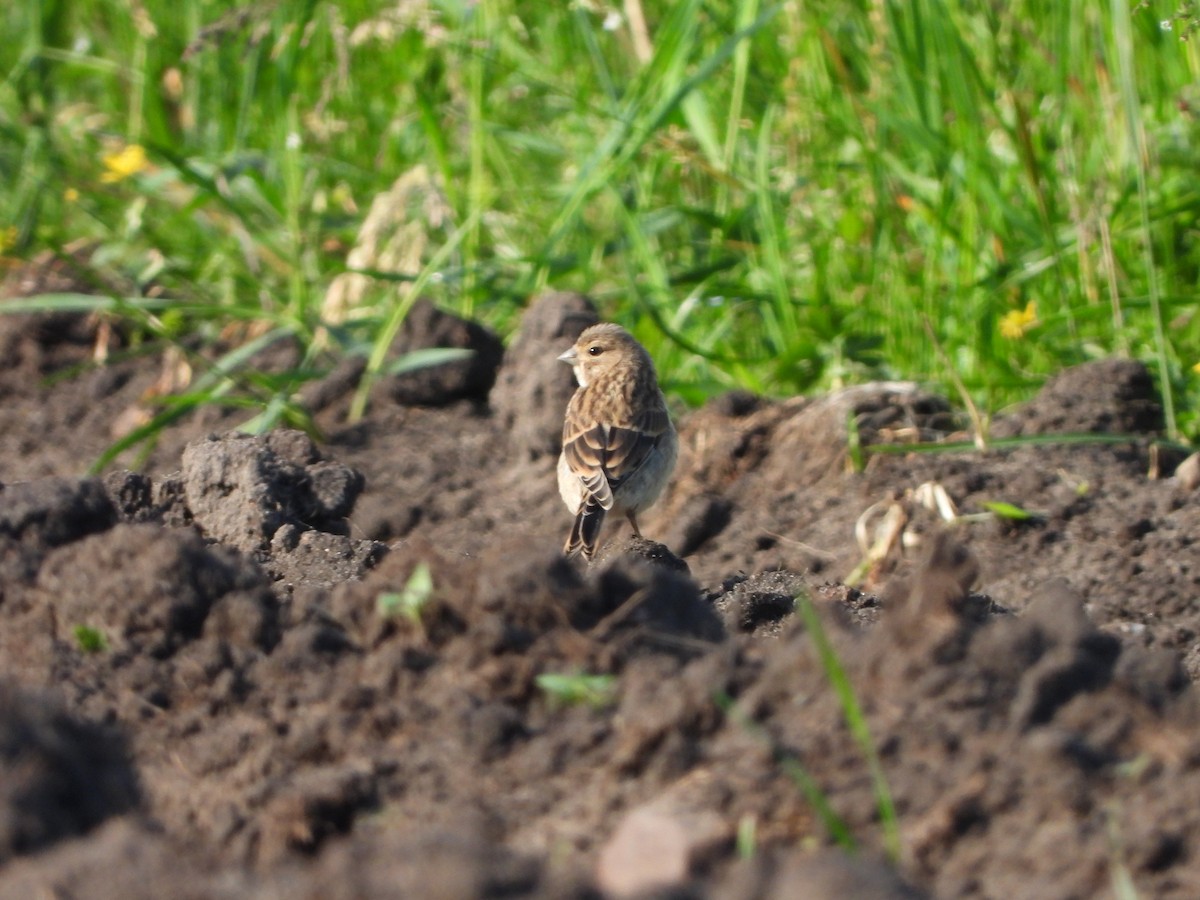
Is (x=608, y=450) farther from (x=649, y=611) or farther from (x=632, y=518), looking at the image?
(x=649, y=611)

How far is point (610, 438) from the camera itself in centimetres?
521

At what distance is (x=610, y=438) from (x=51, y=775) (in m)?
3.08

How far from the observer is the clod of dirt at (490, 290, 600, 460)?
5.81 meters

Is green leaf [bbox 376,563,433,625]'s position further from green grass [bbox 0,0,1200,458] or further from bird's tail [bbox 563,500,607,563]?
green grass [bbox 0,0,1200,458]

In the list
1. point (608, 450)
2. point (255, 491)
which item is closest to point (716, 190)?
point (608, 450)

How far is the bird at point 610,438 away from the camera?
5.14m

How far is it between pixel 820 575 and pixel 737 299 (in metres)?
1.88

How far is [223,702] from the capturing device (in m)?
2.69

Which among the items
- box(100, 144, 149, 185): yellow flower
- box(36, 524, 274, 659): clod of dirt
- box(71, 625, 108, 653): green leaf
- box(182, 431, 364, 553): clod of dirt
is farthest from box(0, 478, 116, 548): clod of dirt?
box(100, 144, 149, 185): yellow flower

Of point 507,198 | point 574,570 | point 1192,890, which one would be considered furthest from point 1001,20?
point 1192,890

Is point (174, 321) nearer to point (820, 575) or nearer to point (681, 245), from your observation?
point (681, 245)

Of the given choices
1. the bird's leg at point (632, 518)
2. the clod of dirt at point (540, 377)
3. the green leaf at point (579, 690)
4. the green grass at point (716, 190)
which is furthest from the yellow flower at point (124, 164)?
the green leaf at point (579, 690)

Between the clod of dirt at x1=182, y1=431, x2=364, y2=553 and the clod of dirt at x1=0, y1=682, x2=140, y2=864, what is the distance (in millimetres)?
1377

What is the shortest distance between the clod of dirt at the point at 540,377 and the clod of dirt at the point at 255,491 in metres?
1.57
